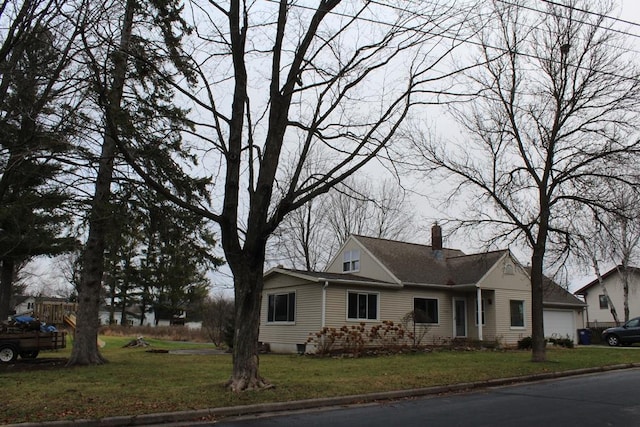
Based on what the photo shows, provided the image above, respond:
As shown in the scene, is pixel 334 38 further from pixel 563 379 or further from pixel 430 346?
pixel 430 346

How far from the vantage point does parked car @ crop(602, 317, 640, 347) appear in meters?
30.5

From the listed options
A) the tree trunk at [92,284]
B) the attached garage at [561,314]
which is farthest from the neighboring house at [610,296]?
the tree trunk at [92,284]

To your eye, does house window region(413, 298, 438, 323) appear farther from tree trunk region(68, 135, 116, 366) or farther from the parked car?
tree trunk region(68, 135, 116, 366)

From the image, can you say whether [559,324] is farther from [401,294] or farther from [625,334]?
[401,294]

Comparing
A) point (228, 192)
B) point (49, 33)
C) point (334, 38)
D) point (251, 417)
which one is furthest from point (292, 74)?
point (251, 417)

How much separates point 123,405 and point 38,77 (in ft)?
22.1

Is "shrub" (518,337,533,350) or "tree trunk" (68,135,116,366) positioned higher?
"tree trunk" (68,135,116,366)

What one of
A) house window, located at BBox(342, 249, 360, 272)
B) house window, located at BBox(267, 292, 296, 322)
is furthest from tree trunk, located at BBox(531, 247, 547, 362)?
house window, located at BBox(342, 249, 360, 272)

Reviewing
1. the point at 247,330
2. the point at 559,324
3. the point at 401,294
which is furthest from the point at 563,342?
the point at 247,330

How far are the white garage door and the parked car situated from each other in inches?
77.5

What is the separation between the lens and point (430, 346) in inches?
973

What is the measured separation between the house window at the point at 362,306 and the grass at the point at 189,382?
537cm

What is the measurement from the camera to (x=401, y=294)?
81.4 feet

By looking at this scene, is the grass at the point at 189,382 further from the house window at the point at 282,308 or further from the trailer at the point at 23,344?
the house window at the point at 282,308
